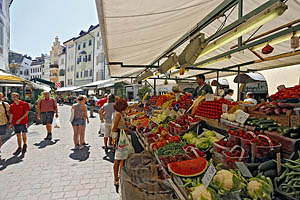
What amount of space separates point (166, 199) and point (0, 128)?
233 inches

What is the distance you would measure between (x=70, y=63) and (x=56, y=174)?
158 ft

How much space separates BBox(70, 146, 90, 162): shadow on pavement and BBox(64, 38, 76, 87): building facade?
4350 centimetres

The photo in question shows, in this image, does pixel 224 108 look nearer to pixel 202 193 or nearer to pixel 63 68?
pixel 202 193

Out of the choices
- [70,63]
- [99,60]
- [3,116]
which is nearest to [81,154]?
[3,116]

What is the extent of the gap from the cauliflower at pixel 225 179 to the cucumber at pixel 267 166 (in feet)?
1.00

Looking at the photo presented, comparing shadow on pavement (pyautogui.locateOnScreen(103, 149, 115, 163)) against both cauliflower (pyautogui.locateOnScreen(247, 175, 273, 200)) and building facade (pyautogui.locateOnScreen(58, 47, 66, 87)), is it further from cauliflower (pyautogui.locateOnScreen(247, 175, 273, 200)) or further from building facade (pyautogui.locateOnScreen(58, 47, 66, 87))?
building facade (pyautogui.locateOnScreen(58, 47, 66, 87))

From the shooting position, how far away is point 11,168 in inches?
187

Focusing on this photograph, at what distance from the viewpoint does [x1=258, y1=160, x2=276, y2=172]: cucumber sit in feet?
5.16

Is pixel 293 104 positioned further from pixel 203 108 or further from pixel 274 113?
pixel 203 108

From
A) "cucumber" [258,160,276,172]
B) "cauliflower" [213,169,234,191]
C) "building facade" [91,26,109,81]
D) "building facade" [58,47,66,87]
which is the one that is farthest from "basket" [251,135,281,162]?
"building facade" [58,47,66,87]

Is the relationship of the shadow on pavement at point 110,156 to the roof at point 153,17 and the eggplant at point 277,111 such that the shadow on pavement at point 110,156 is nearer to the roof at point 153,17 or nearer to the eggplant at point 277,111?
the roof at point 153,17

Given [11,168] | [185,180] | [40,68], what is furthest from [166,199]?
[40,68]

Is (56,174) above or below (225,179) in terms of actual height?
below

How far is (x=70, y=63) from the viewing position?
4731 centimetres
